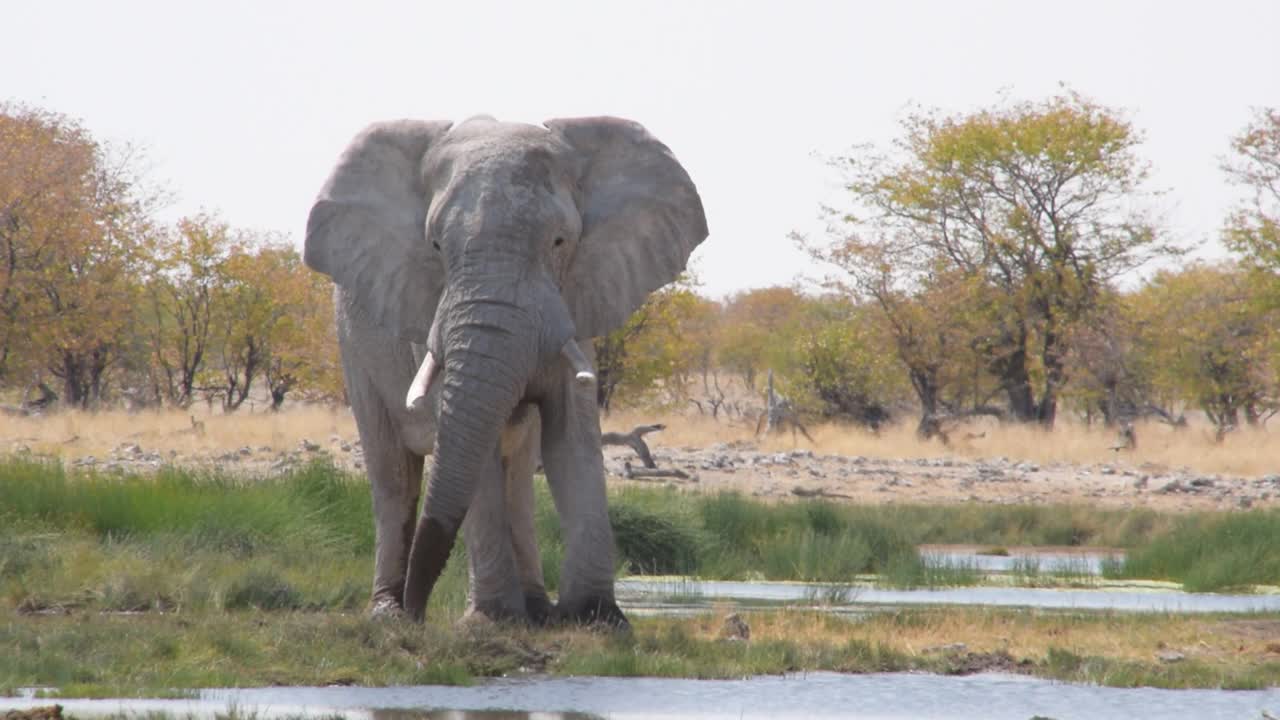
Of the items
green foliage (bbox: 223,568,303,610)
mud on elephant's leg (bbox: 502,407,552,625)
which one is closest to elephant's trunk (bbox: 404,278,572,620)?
mud on elephant's leg (bbox: 502,407,552,625)

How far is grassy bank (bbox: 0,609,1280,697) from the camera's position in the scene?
313 inches

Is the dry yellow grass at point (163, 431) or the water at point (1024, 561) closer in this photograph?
the water at point (1024, 561)

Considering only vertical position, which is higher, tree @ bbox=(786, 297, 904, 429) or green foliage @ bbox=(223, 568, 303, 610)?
tree @ bbox=(786, 297, 904, 429)

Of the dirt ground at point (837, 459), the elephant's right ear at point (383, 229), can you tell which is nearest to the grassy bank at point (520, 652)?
the elephant's right ear at point (383, 229)

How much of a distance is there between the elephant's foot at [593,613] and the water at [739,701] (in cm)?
100

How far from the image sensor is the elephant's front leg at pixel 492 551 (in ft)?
30.9

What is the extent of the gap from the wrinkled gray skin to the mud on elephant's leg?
0.4 inches

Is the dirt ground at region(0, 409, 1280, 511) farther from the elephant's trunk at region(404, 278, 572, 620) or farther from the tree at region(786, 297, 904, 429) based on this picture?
the elephant's trunk at region(404, 278, 572, 620)

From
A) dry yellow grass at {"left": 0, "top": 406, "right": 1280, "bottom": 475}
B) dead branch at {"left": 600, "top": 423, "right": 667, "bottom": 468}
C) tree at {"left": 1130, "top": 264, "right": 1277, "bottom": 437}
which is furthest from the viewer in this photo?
tree at {"left": 1130, "top": 264, "right": 1277, "bottom": 437}

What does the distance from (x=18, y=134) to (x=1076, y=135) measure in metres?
25.2

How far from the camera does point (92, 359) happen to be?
49094mm

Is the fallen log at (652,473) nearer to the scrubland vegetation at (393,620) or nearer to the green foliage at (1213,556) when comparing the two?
the scrubland vegetation at (393,620)

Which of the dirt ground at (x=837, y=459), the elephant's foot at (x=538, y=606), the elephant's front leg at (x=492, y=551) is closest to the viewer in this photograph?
the elephant's front leg at (x=492, y=551)

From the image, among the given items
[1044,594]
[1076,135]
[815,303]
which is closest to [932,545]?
[1044,594]
